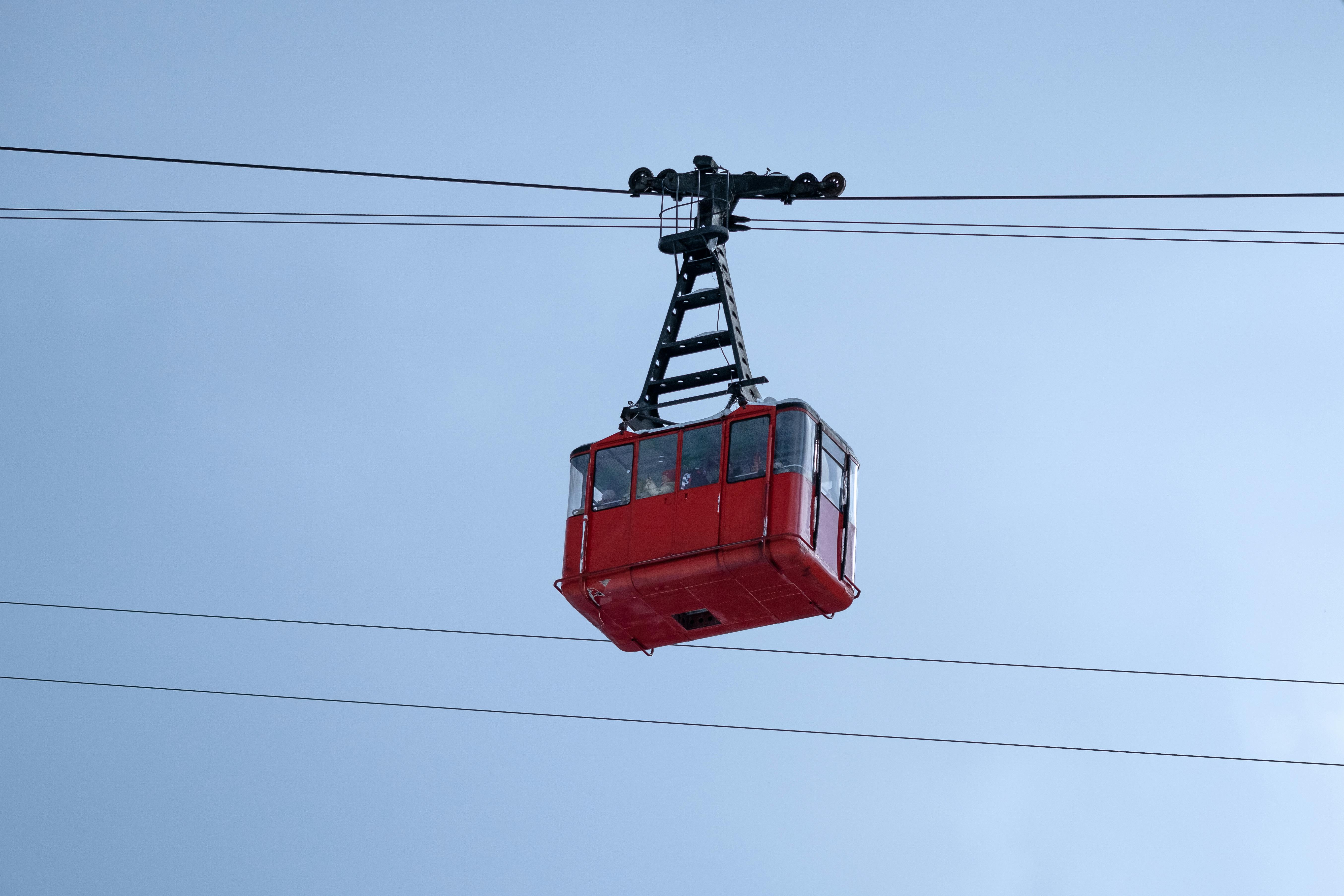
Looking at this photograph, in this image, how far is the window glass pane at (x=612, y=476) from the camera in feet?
92.5

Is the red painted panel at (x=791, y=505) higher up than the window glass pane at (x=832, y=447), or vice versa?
the window glass pane at (x=832, y=447)

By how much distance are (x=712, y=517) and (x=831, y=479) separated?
1741mm

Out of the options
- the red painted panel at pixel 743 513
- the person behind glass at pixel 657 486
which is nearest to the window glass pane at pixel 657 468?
the person behind glass at pixel 657 486

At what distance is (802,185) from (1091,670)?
750cm

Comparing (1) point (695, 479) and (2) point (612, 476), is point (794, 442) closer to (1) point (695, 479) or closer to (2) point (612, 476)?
(1) point (695, 479)

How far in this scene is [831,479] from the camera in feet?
91.8

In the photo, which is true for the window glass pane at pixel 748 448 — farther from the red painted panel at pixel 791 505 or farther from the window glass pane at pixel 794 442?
the red painted panel at pixel 791 505

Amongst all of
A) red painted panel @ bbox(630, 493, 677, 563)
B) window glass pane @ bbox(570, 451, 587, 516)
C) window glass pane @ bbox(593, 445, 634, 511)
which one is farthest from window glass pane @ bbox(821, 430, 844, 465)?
window glass pane @ bbox(570, 451, 587, 516)

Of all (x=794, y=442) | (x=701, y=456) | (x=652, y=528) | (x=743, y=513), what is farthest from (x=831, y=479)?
(x=652, y=528)

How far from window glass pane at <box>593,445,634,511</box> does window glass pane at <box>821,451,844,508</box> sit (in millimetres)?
2386

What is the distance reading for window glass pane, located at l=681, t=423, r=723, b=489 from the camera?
27.5 meters

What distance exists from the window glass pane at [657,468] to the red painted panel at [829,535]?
6.00 feet

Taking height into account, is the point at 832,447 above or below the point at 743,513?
above

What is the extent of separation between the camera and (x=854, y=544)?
28.5m
